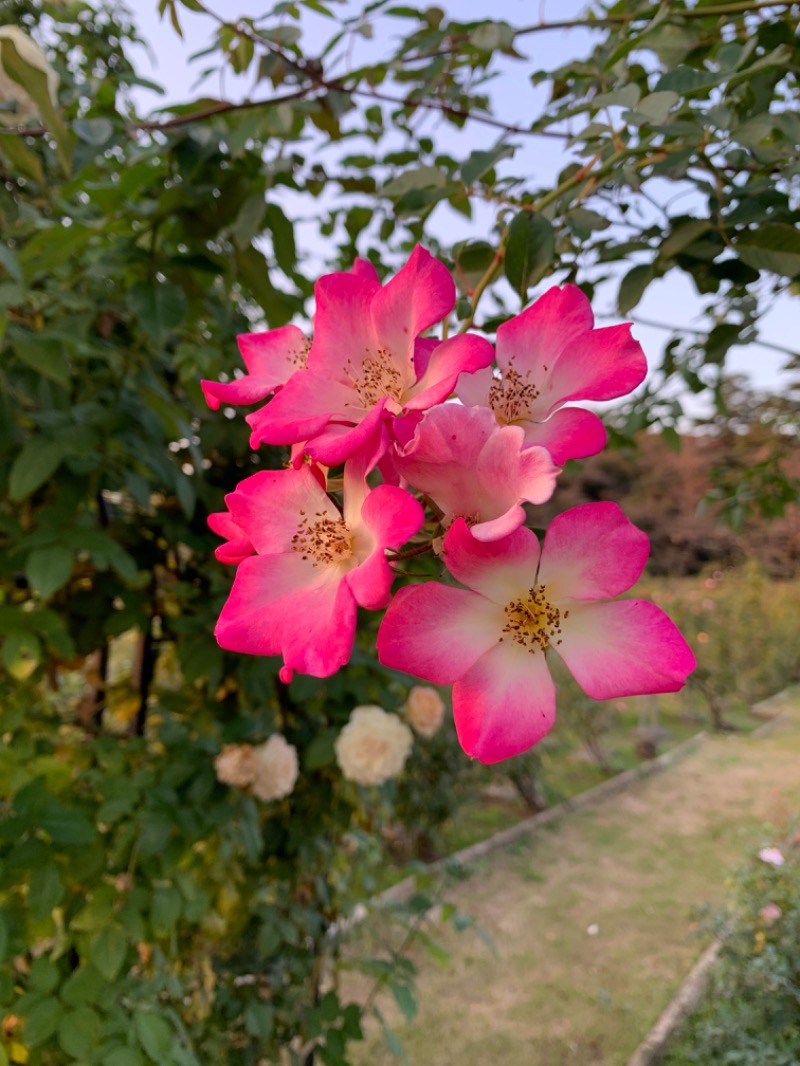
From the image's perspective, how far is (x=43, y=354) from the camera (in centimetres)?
73

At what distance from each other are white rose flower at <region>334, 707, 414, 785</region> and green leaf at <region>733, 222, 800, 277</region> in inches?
32.0

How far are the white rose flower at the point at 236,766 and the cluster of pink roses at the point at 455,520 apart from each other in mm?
769

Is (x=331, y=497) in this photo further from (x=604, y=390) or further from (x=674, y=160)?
(x=674, y=160)

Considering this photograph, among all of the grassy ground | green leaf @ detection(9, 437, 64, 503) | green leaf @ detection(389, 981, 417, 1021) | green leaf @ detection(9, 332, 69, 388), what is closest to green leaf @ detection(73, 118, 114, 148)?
green leaf @ detection(9, 332, 69, 388)

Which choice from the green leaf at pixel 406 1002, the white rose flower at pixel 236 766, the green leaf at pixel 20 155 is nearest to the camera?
the green leaf at pixel 20 155

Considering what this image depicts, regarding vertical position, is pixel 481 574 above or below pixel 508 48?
below

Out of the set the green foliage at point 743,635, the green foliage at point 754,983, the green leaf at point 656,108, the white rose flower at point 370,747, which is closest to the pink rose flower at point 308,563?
the green leaf at point 656,108

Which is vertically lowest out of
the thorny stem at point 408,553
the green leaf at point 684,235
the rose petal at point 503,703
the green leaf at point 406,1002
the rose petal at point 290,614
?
the green leaf at point 406,1002

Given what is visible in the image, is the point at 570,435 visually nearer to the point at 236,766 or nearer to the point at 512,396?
the point at 512,396

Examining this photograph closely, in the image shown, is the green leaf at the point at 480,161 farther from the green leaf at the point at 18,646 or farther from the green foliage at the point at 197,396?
the green leaf at the point at 18,646

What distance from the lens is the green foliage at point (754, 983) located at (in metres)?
1.94

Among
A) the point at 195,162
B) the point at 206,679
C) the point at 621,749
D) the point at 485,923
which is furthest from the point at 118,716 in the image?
the point at 621,749

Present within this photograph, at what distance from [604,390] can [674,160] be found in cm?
35

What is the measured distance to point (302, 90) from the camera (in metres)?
0.80
